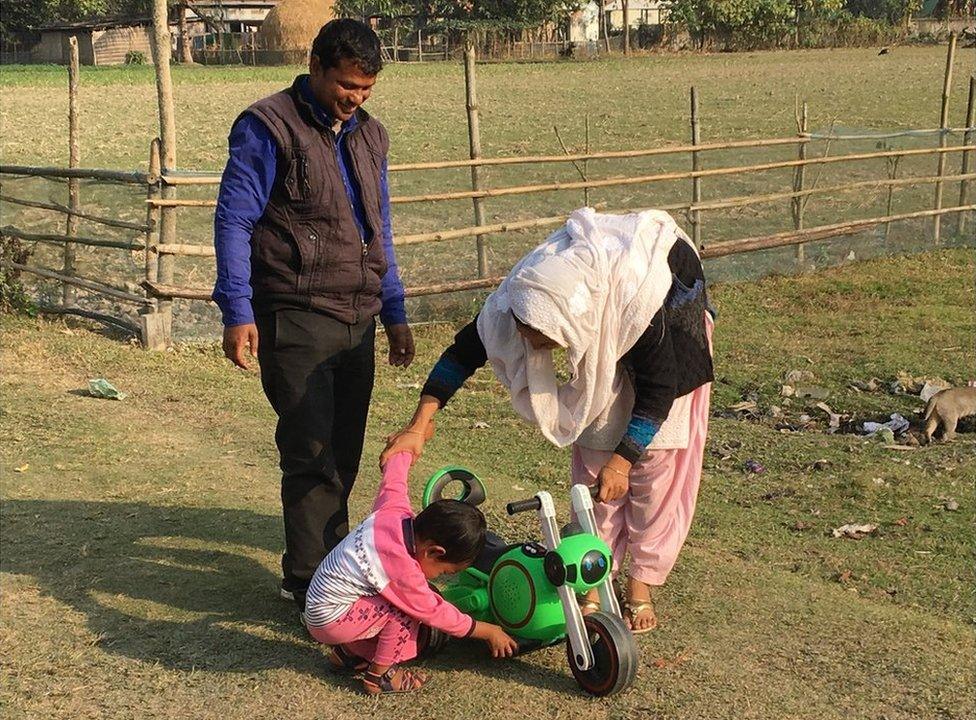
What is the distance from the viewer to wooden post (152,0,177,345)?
26.2 feet

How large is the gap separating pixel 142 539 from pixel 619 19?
64905 millimetres

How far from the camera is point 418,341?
8.48 metres

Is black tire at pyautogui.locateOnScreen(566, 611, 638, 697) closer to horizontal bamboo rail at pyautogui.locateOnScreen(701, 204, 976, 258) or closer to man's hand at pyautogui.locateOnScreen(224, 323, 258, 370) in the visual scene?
man's hand at pyautogui.locateOnScreen(224, 323, 258, 370)

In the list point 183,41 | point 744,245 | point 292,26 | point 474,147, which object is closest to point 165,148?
point 474,147

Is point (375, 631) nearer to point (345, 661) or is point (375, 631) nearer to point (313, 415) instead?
point (345, 661)

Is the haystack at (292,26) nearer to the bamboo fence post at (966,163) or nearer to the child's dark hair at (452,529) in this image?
the bamboo fence post at (966,163)

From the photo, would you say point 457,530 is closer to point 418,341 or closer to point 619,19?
point 418,341

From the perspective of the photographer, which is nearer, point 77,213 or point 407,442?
point 407,442

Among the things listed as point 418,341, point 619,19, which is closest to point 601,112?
point 418,341

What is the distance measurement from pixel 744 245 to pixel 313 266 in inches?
309

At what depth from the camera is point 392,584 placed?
308cm

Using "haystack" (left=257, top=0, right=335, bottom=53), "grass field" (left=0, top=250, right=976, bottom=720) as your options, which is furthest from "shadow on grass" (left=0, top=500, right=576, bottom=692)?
"haystack" (left=257, top=0, right=335, bottom=53)

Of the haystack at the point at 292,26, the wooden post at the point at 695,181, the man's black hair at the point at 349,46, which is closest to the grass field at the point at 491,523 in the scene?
the man's black hair at the point at 349,46

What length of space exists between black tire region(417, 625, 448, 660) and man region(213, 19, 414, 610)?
1.56ft
